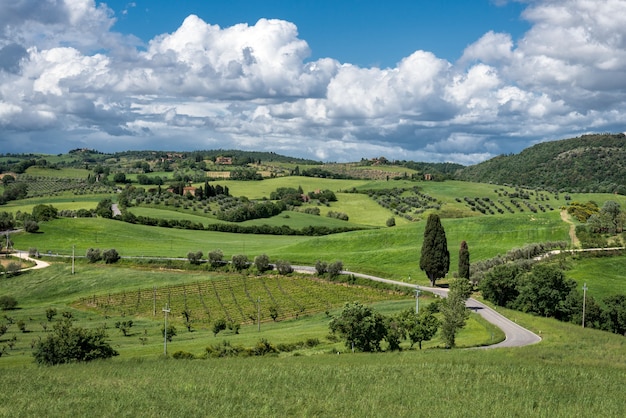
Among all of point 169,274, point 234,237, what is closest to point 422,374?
point 169,274

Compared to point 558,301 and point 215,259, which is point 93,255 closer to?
point 215,259

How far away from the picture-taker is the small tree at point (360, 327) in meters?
55.5

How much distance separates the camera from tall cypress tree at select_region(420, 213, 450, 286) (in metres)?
96.4

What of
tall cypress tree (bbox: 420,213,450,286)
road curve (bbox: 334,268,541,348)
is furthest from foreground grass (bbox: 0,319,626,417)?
tall cypress tree (bbox: 420,213,450,286)

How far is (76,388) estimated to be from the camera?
3953cm

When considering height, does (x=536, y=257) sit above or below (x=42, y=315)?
above

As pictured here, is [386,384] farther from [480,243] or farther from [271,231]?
[271,231]

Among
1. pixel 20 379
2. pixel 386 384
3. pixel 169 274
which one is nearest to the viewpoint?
pixel 386 384

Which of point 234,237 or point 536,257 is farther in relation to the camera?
point 234,237

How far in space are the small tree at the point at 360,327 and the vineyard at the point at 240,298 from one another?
33.9m

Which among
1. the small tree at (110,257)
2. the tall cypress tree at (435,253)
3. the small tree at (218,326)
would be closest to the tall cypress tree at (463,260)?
the tall cypress tree at (435,253)

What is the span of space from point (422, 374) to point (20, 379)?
2694 cm

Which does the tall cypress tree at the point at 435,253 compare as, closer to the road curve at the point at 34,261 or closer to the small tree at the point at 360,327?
the small tree at the point at 360,327

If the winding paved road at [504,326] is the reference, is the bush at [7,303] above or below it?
below
